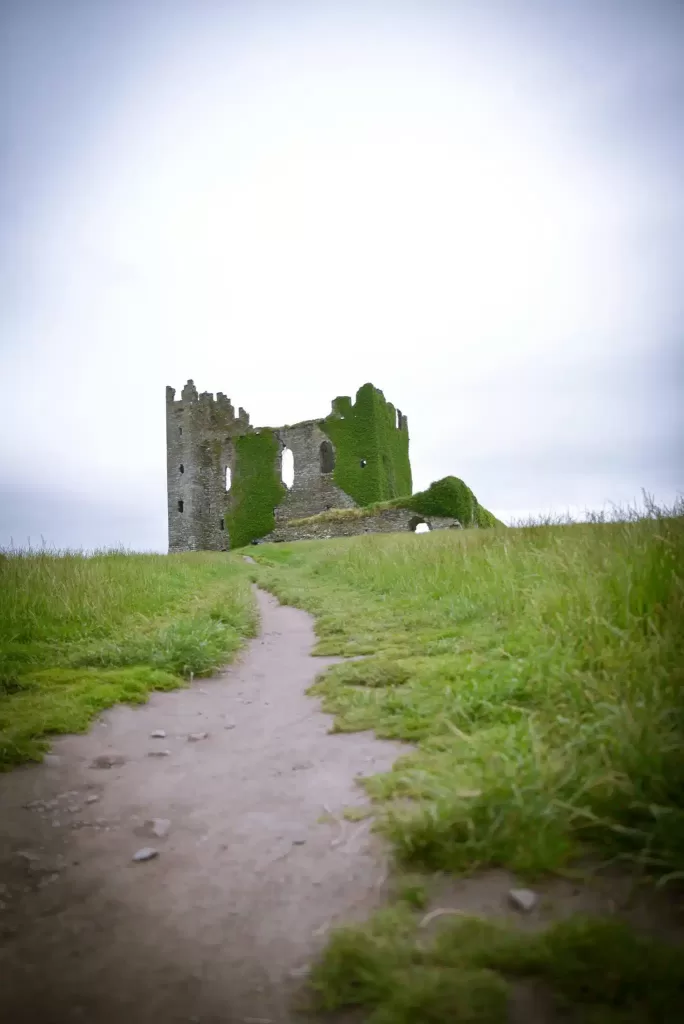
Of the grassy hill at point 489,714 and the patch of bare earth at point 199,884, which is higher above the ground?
the grassy hill at point 489,714

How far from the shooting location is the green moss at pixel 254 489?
4347 cm

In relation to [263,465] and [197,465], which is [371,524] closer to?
[263,465]

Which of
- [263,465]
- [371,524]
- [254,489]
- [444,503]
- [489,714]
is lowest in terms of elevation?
[489,714]

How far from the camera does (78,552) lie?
1283 cm

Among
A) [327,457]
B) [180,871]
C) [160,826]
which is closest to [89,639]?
[160,826]

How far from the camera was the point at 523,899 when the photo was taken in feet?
6.08

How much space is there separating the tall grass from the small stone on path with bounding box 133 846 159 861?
105cm

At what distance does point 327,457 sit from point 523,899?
137ft

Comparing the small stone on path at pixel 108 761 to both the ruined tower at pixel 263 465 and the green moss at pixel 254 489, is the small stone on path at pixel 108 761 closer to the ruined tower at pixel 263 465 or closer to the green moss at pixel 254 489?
the ruined tower at pixel 263 465

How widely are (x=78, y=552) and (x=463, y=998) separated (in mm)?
13018

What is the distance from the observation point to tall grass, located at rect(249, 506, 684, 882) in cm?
211

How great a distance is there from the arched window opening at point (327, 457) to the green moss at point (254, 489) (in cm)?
351

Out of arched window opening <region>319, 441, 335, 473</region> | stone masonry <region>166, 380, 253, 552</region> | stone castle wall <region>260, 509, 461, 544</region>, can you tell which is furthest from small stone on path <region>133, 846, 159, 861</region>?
stone masonry <region>166, 380, 253, 552</region>

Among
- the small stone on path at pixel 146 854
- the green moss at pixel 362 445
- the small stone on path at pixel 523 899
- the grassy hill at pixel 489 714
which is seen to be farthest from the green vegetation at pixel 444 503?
the small stone on path at pixel 523 899
